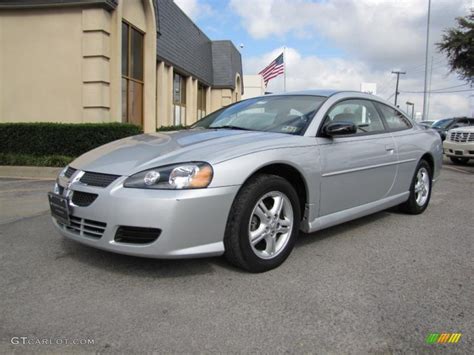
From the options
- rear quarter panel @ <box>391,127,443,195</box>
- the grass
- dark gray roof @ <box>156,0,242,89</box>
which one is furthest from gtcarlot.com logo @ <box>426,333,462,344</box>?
dark gray roof @ <box>156,0,242,89</box>

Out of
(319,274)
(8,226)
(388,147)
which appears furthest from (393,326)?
(8,226)

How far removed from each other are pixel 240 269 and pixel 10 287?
1.62m

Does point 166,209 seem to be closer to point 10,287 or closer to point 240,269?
point 240,269

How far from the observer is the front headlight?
2.79 metres

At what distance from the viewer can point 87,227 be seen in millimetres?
2961

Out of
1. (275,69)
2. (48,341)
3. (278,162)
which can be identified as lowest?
(48,341)

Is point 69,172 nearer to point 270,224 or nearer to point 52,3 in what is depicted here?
point 270,224

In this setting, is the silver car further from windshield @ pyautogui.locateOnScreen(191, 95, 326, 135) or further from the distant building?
the distant building

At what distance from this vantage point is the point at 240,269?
3189 mm

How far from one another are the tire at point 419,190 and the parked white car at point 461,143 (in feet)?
26.2

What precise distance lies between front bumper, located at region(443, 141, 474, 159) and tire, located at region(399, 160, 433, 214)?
7.95 m

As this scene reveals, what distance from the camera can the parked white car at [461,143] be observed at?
12312 mm

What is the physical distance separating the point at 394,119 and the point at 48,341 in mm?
4285

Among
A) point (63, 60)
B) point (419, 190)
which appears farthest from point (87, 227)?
point (63, 60)
